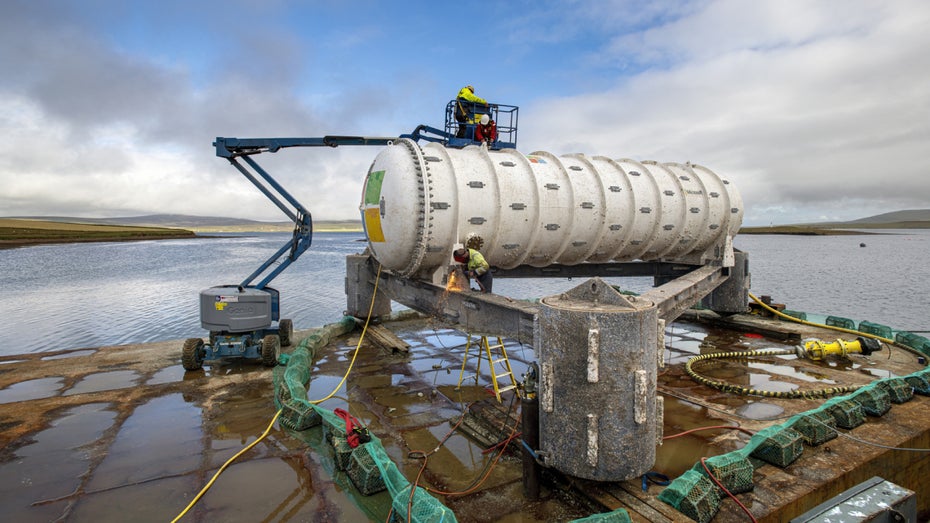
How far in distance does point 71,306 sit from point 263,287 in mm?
19964

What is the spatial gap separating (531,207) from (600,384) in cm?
534

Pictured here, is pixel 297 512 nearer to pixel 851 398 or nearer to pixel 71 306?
pixel 851 398

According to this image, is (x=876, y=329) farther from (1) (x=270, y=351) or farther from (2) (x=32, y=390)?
(2) (x=32, y=390)

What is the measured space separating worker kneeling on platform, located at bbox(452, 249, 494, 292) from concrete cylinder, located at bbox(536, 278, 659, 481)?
11.4 ft

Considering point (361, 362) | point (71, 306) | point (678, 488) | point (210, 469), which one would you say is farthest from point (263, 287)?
point (71, 306)

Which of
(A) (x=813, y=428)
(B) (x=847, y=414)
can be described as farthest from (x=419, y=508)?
(B) (x=847, y=414)

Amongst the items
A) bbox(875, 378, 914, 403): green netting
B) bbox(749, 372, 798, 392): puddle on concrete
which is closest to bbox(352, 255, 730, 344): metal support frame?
bbox(749, 372, 798, 392): puddle on concrete

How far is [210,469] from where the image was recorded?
5.64m

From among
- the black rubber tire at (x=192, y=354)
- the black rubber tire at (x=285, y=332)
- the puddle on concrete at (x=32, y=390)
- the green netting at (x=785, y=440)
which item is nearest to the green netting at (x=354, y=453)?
the black rubber tire at (x=192, y=354)

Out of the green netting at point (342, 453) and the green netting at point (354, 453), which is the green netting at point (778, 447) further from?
the green netting at point (342, 453)

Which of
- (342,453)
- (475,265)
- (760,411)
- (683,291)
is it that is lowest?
(760,411)

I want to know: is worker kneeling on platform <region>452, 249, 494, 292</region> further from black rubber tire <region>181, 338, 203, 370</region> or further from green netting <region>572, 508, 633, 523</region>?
black rubber tire <region>181, 338, 203, 370</region>

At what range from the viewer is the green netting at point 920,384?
25.6ft

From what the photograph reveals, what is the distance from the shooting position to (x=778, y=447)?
5.45 m
